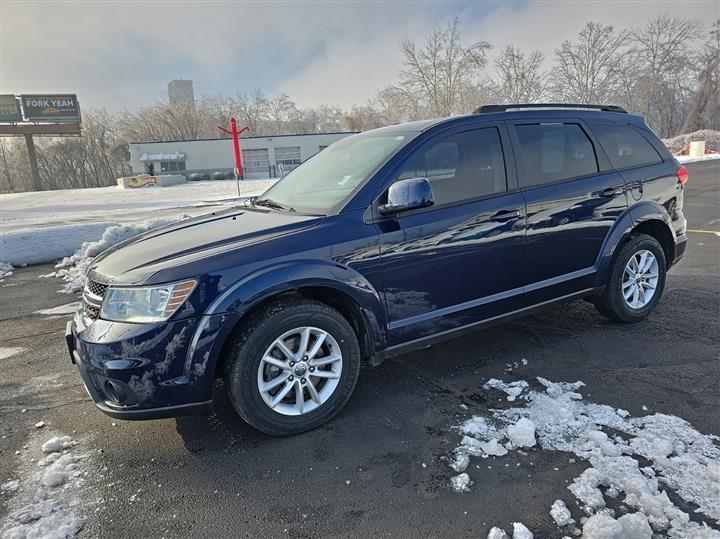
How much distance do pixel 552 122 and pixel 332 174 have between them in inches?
72.4

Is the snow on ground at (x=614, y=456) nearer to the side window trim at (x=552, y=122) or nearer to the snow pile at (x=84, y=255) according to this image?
the side window trim at (x=552, y=122)

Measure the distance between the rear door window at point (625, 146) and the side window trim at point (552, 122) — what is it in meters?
0.07

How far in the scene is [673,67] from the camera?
160 ft

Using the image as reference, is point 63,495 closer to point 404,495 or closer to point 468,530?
point 404,495

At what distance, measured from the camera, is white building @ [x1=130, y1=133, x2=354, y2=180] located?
50.5 m

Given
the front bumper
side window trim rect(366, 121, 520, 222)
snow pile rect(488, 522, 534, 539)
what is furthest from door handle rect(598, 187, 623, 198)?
the front bumper

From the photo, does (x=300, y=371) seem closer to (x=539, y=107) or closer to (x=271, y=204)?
(x=271, y=204)

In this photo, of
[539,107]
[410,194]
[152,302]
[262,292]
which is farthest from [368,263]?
[539,107]

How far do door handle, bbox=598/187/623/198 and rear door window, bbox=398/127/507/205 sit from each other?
3.37 feet

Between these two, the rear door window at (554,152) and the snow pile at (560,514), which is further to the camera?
the rear door window at (554,152)

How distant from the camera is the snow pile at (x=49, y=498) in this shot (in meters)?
2.19

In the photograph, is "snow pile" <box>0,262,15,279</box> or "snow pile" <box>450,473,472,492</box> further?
"snow pile" <box>0,262,15,279</box>

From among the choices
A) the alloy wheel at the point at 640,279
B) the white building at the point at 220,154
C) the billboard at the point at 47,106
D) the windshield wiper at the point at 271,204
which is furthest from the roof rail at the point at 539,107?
the billboard at the point at 47,106

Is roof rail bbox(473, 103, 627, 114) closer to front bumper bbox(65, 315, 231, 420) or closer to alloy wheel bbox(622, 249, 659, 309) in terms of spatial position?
alloy wheel bbox(622, 249, 659, 309)
